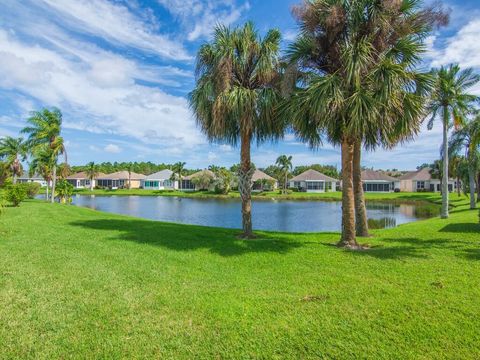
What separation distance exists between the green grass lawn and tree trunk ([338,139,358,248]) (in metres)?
1.10

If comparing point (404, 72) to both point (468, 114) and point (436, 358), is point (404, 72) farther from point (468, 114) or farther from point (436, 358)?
point (468, 114)

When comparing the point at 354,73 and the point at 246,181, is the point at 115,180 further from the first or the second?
the point at 354,73

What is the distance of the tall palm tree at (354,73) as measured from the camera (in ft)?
29.9

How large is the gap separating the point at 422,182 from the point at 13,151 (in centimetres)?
7208

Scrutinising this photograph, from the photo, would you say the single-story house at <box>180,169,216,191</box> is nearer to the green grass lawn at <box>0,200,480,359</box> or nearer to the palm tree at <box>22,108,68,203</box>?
the palm tree at <box>22,108,68,203</box>

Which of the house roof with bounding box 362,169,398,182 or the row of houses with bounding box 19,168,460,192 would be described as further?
the house roof with bounding box 362,169,398,182

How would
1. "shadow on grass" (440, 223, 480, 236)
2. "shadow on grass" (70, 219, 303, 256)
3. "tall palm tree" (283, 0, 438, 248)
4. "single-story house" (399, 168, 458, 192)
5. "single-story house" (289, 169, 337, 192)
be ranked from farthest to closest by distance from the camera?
1. "single-story house" (289, 169, 337, 192)
2. "single-story house" (399, 168, 458, 192)
3. "shadow on grass" (440, 223, 480, 236)
4. "shadow on grass" (70, 219, 303, 256)
5. "tall palm tree" (283, 0, 438, 248)

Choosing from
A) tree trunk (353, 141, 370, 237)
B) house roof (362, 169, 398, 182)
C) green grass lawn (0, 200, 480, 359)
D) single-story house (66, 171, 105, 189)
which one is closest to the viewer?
green grass lawn (0, 200, 480, 359)

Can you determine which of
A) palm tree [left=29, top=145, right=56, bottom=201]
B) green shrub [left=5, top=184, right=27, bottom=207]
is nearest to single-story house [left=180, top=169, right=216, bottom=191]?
palm tree [left=29, top=145, right=56, bottom=201]

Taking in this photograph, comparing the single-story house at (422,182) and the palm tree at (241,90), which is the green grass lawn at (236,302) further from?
the single-story house at (422,182)

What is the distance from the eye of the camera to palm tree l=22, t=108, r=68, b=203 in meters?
29.2

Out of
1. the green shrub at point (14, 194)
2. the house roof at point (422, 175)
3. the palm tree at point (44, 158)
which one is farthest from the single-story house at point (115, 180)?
the green shrub at point (14, 194)

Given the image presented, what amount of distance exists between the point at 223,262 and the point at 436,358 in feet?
16.6

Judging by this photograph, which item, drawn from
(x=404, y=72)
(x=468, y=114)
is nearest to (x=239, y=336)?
(x=404, y=72)
